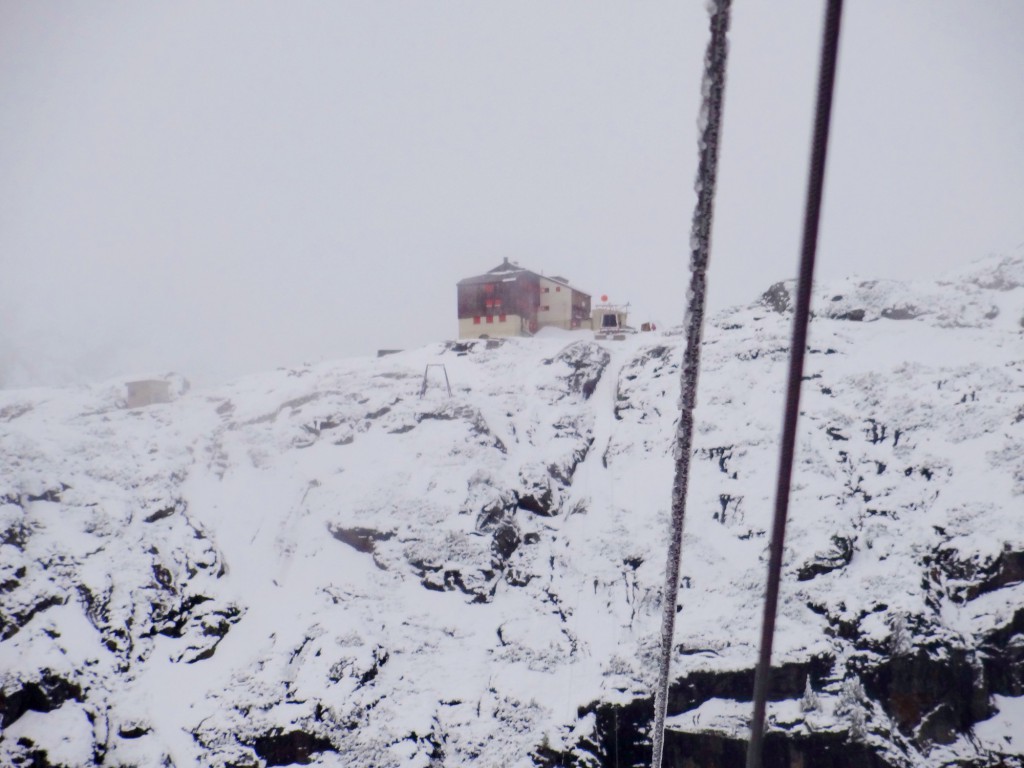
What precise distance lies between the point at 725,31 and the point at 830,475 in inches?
881

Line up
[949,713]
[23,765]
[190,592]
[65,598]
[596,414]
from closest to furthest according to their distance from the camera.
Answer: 1. [23,765]
2. [949,713]
3. [65,598]
4. [190,592]
5. [596,414]

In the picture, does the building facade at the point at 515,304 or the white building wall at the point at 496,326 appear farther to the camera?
the building facade at the point at 515,304

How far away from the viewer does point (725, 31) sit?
1.71 metres

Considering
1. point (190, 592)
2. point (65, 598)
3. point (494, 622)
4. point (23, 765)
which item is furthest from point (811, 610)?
point (65, 598)

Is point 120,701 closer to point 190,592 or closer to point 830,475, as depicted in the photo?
point 190,592

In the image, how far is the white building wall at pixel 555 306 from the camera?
151 feet

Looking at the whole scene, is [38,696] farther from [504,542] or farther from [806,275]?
[806,275]

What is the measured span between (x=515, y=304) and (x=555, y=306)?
4577 millimetres

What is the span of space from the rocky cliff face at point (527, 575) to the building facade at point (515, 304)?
1618 centimetres

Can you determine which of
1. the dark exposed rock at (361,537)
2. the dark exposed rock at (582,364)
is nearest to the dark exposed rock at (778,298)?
the dark exposed rock at (582,364)

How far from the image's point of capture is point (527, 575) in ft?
66.2

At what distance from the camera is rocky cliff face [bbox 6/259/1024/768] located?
14.5 m

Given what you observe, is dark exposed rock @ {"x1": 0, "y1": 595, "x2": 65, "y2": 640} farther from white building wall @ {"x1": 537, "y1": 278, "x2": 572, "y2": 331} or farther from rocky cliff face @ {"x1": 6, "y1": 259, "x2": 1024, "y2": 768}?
white building wall @ {"x1": 537, "y1": 278, "x2": 572, "y2": 331}

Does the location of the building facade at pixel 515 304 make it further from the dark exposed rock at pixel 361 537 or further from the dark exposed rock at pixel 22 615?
the dark exposed rock at pixel 22 615
